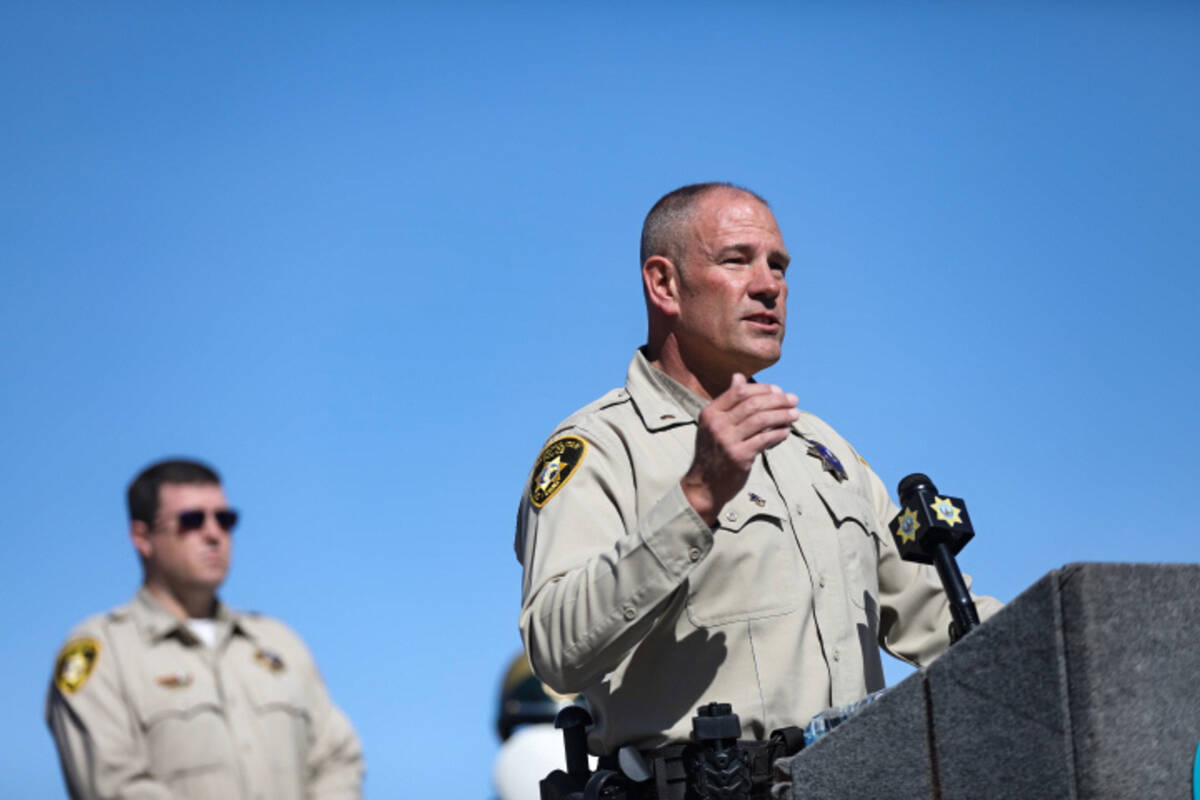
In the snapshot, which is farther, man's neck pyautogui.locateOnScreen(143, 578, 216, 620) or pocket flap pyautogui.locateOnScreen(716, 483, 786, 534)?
pocket flap pyautogui.locateOnScreen(716, 483, 786, 534)

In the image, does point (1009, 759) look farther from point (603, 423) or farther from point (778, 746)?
point (603, 423)

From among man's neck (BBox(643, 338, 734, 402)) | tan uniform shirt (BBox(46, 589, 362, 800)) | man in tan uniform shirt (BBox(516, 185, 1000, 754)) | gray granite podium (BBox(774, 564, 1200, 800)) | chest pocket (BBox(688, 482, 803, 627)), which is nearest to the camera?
tan uniform shirt (BBox(46, 589, 362, 800))

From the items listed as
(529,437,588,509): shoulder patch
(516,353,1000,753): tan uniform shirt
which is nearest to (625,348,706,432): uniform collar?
(516,353,1000,753): tan uniform shirt

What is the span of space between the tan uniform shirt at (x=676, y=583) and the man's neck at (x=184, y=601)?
2003mm

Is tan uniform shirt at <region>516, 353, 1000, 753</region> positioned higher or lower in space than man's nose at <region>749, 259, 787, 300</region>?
lower

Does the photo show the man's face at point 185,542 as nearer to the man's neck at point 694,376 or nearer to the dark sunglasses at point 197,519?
the dark sunglasses at point 197,519

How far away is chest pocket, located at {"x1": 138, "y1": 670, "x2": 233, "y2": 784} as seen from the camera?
204 centimetres

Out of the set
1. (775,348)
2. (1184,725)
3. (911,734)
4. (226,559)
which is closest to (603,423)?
(775,348)

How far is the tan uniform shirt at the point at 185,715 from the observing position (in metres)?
2.01

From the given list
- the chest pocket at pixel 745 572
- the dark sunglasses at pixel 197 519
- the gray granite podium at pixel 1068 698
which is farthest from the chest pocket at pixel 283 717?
the chest pocket at pixel 745 572

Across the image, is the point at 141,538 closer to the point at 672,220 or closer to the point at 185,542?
the point at 185,542

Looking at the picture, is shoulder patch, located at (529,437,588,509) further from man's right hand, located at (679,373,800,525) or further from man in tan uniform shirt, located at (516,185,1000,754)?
man's right hand, located at (679,373,800,525)

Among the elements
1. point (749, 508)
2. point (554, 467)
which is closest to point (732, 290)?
point (749, 508)

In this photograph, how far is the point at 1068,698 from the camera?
3.25 m
